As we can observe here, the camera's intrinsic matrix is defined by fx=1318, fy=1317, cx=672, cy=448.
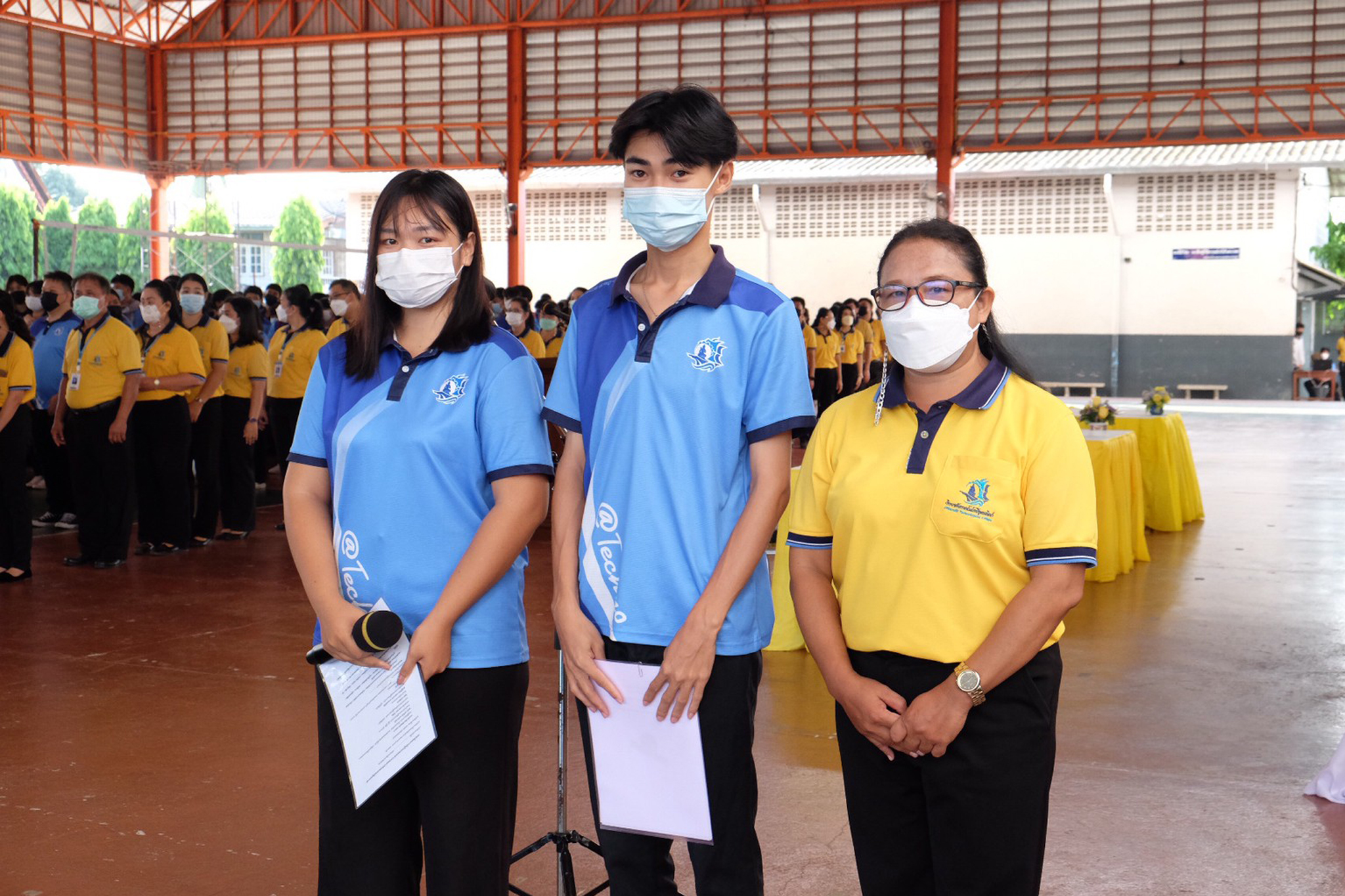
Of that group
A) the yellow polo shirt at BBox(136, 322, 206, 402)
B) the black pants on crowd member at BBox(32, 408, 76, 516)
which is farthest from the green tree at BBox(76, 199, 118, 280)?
the yellow polo shirt at BBox(136, 322, 206, 402)

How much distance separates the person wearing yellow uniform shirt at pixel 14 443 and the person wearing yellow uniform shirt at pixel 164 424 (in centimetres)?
63

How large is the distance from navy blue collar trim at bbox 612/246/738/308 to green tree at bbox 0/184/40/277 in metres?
38.8

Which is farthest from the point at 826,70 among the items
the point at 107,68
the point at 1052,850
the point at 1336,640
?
the point at 1052,850

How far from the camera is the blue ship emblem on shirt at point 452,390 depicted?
1.92 meters

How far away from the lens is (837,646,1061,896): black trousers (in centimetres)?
183

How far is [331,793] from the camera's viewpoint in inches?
76.8

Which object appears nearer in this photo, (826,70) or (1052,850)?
(1052,850)

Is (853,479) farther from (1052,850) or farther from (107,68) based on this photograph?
(107,68)

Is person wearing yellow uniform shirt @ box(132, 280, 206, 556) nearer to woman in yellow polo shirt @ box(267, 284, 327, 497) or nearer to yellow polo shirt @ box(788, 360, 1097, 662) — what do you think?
woman in yellow polo shirt @ box(267, 284, 327, 497)

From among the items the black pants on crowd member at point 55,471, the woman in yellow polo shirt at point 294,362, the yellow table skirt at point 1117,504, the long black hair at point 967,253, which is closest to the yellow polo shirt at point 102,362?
the woman in yellow polo shirt at point 294,362

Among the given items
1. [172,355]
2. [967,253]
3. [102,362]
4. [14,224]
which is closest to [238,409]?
[172,355]

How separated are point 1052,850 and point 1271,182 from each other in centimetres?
1888

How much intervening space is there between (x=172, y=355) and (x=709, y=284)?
209 inches

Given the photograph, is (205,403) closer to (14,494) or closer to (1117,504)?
(14,494)
